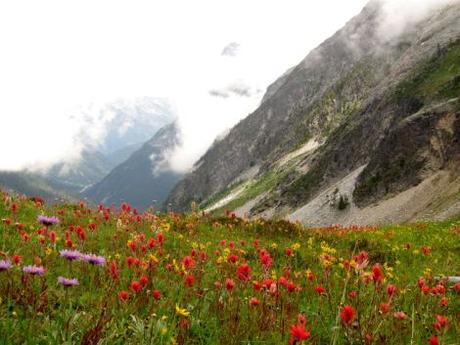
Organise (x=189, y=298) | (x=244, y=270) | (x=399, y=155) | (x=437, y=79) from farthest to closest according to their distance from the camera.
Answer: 1. (x=437, y=79)
2. (x=399, y=155)
3. (x=189, y=298)
4. (x=244, y=270)

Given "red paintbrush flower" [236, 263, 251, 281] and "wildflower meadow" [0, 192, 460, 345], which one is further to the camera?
"red paintbrush flower" [236, 263, 251, 281]

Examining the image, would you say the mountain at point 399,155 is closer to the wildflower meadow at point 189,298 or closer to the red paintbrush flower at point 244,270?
the wildflower meadow at point 189,298

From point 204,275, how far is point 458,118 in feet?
246

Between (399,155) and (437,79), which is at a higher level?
(437,79)

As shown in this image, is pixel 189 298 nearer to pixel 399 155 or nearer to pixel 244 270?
pixel 244 270

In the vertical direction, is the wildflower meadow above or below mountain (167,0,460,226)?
above

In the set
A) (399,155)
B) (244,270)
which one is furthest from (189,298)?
(399,155)

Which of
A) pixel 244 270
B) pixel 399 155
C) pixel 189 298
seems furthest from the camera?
pixel 399 155

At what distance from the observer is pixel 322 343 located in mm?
5230

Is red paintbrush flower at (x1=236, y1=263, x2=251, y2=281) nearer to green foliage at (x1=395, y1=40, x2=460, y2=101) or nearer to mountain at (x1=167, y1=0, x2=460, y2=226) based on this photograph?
mountain at (x1=167, y1=0, x2=460, y2=226)

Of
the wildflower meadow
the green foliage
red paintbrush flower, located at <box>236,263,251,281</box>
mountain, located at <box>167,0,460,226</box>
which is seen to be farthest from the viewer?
the green foliage

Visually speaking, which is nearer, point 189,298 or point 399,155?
point 189,298

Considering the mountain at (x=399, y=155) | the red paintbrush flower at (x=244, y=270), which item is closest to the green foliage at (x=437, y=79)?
the mountain at (x=399, y=155)

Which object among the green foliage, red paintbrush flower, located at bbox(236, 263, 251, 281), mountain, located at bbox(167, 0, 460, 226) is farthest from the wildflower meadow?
the green foliage
